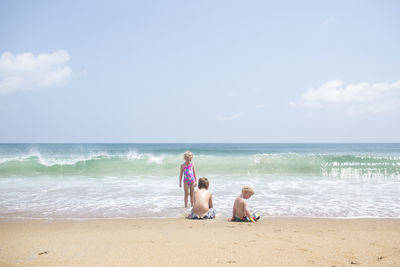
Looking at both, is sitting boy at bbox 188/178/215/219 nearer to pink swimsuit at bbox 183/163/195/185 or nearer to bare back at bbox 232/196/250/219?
bare back at bbox 232/196/250/219

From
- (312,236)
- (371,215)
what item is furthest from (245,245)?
(371,215)

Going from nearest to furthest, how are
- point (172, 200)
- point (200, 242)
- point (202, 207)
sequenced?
point (200, 242)
point (202, 207)
point (172, 200)

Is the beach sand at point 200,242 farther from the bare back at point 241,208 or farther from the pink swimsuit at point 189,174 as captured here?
the pink swimsuit at point 189,174

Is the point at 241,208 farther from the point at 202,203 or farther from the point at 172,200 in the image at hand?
the point at 172,200

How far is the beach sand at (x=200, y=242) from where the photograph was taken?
3.21m

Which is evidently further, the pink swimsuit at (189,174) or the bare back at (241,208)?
the pink swimsuit at (189,174)

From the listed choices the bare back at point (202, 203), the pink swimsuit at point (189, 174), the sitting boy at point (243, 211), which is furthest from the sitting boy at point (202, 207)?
the pink swimsuit at point (189, 174)

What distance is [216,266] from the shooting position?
118 inches

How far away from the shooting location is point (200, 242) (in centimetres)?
395

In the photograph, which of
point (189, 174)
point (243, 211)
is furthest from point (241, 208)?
point (189, 174)

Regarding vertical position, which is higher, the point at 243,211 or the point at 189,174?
the point at 189,174

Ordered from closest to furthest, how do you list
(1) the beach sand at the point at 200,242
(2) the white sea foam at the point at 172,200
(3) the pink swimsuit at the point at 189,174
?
(1) the beach sand at the point at 200,242
(2) the white sea foam at the point at 172,200
(3) the pink swimsuit at the point at 189,174

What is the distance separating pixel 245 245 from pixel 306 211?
3.38 metres

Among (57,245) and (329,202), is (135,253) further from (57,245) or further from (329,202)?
(329,202)
